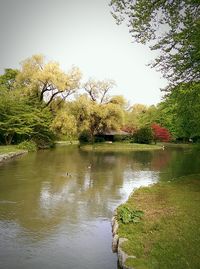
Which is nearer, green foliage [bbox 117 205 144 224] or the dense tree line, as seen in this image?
green foliage [bbox 117 205 144 224]

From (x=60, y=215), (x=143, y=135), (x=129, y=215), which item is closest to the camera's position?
(x=129, y=215)

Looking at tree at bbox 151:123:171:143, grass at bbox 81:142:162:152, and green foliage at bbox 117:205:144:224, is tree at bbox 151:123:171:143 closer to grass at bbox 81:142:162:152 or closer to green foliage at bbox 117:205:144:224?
grass at bbox 81:142:162:152

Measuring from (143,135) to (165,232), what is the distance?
51.1m

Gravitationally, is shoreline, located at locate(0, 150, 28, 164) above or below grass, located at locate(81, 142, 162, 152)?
below

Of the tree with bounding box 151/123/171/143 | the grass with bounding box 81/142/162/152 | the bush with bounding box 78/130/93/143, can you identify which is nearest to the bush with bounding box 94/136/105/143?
the bush with bounding box 78/130/93/143

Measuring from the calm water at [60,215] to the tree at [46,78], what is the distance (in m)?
26.1

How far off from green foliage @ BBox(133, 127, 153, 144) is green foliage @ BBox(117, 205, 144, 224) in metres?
48.7

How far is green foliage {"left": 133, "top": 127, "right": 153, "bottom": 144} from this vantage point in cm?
5969

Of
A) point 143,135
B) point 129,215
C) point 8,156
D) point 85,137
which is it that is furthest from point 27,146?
point 129,215

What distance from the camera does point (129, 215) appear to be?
1089cm

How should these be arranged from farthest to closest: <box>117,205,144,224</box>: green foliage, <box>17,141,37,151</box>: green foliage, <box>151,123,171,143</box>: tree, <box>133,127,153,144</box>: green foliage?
1. <box>151,123,171,143</box>: tree
2. <box>133,127,153,144</box>: green foliage
3. <box>17,141,37,151</box>: green foliage
4. <box>117,205,144,224</box>: green foliage

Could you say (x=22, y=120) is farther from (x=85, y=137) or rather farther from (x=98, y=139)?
(x=98, y=139)

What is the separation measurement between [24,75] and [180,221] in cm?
4404

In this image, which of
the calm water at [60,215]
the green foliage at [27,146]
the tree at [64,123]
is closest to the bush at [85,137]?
the tree at [64,123]
